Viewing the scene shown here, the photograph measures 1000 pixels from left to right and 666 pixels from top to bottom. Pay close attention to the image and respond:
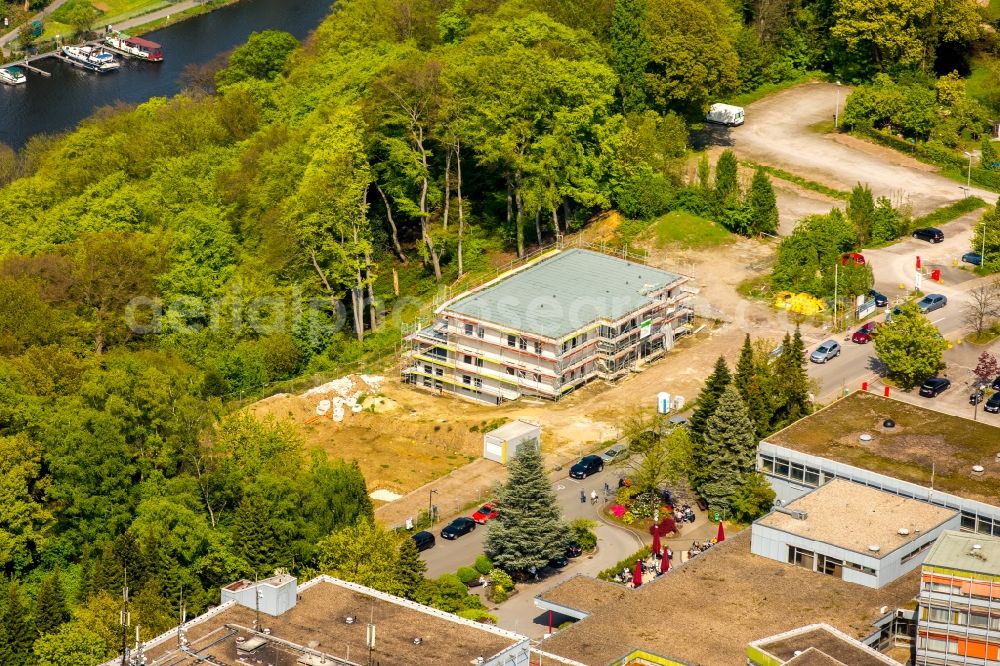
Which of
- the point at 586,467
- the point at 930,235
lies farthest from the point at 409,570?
the point at 930,235

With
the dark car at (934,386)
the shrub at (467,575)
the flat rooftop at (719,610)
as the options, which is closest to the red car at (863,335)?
the dark car at (934,386)

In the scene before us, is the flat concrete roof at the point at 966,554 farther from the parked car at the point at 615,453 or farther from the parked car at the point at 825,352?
the parked car at the point at 825,352

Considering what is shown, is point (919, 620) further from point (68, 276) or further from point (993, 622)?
point (68, 276)

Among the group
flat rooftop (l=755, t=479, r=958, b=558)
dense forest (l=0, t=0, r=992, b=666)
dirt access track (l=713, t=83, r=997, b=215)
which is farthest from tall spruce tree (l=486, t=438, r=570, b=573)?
dirt access track (l=713, t=83, r=997, b=215)

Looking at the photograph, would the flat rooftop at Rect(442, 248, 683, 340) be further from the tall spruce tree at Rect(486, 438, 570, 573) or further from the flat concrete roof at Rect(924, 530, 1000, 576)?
the flat concrete roof at Rect(924, 530, 1000, 576)

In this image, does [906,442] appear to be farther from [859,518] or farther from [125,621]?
[125,621]
